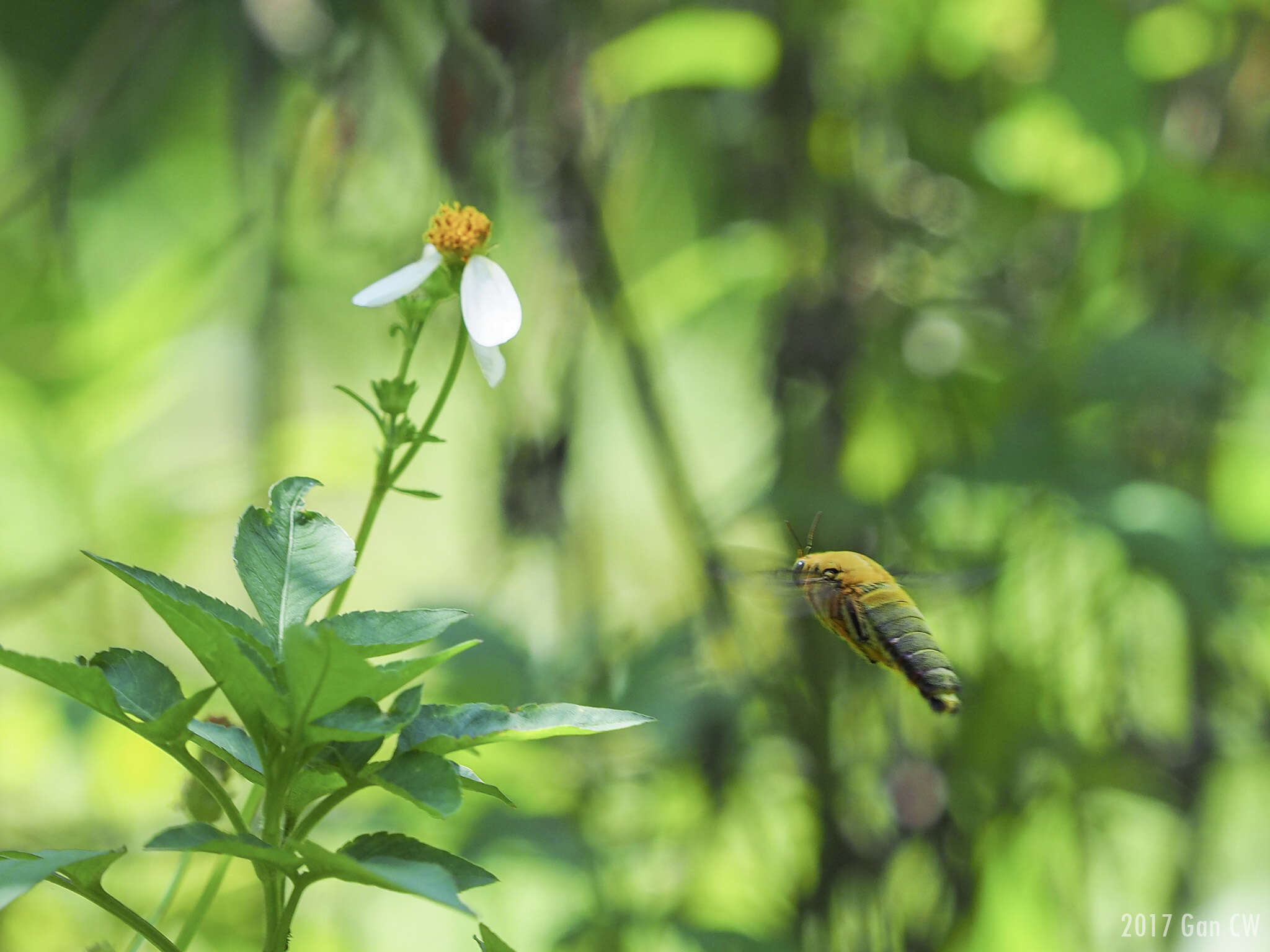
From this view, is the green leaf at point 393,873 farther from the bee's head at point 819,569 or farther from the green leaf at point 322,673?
the bee's head at point 819,569

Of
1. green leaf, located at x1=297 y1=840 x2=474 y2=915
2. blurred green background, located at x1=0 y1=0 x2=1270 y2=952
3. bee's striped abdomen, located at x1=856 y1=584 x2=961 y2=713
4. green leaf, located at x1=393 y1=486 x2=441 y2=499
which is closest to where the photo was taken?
green leaf, located at x1=297 y1=840 x2=474 y2=915

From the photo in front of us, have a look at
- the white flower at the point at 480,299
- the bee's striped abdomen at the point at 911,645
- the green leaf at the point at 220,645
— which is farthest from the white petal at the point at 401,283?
the bee's striped abdomen at the point at 911,645

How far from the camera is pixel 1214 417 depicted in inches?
35.4

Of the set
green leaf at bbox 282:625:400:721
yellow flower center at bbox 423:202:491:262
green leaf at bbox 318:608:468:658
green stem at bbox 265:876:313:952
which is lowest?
green stem at bbox 265:876:313:952

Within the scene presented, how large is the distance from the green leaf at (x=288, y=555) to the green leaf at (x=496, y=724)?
0.04 meters

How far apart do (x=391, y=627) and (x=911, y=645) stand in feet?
0.87

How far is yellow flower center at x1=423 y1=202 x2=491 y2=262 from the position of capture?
0.34 m

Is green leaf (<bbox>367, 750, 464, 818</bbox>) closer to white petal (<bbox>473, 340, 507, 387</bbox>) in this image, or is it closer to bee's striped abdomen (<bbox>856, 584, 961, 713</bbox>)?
white petal (<bbox>473, 340, 507, 387</bbox>)

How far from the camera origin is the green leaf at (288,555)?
26 centimetres

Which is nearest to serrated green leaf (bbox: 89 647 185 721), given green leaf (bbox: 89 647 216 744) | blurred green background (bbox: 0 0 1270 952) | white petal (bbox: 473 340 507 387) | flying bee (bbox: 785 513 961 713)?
green leaf (bbox: 89 647 216 744)

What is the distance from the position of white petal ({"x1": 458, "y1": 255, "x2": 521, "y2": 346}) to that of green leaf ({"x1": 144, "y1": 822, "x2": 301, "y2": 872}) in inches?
5.1

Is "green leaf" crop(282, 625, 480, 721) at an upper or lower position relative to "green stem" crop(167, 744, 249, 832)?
upper

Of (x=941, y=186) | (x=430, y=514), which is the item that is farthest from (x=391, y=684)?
(x=430, y=514)

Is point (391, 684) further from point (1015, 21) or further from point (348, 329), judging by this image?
point (348, 329)
